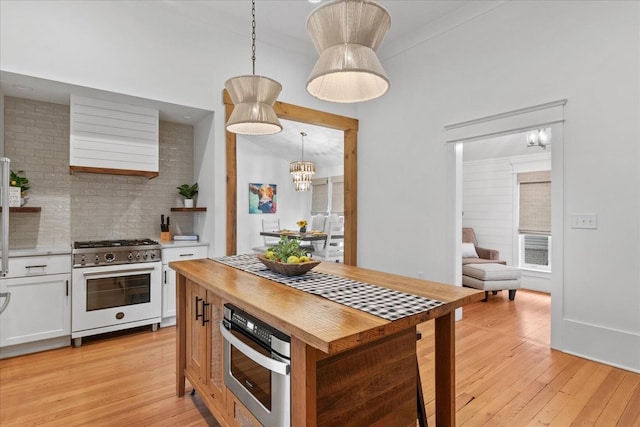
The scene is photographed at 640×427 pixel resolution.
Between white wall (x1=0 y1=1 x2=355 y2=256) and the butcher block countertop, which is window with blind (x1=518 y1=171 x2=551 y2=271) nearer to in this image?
white wall (x1=0 y1=1 x2=355 y2=256)

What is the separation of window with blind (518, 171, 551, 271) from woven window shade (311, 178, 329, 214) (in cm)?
459

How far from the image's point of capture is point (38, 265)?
2945 millimetres

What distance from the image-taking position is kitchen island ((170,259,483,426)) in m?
1.14

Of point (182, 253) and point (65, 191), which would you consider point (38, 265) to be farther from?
point (182, 253)

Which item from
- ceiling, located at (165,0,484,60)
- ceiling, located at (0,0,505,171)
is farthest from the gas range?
ceiling, located at (165,0,484,60)

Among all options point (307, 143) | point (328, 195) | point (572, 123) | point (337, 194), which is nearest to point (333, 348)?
point (572, 123)

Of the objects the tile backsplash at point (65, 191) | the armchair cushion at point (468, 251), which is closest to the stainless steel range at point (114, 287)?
the tile backsplash at point (65, 191)

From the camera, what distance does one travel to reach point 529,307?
14.5 feet

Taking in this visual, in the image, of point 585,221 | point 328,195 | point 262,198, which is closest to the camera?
point 585,221

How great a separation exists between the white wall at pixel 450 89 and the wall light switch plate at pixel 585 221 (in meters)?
0.04

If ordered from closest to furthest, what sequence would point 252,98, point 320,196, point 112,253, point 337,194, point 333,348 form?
point 333,348 → point 252,98 → point 112,253 → point 337,194 → point 320,196

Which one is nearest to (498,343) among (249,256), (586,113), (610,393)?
(610,393)

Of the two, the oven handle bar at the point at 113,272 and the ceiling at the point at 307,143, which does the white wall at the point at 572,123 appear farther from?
the ceiling at the point at 307,143

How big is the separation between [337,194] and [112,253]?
6122 millimetres
